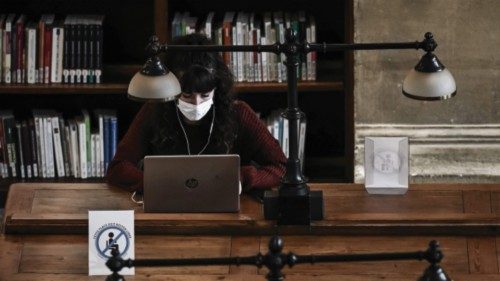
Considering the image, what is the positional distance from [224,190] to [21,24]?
162 centimetres

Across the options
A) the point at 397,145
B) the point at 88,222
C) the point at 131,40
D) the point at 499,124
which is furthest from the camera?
the point at 131,40

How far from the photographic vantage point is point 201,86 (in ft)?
12.4

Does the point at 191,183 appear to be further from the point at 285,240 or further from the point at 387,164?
the point at 387,164

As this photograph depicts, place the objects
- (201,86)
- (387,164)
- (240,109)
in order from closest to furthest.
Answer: (387,164)
(201,86)
(240,109)

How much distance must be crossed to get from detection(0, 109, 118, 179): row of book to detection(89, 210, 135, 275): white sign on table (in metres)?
1.66

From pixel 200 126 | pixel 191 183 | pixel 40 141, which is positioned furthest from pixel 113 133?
pixel 191 183

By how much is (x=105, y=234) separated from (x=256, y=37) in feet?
5.55

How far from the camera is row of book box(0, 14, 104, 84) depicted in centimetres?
461

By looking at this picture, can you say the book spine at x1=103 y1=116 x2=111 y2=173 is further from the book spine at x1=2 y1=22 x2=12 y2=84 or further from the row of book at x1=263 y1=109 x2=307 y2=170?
the row of book at x1=263 y1=109 x2=307 y2=170

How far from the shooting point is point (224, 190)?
131 inches

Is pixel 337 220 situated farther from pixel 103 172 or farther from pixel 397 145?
pixel 103 172

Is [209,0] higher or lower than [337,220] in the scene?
higher

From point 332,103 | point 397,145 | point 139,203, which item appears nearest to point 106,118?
point 332,103

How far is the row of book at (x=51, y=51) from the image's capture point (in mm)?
4609
